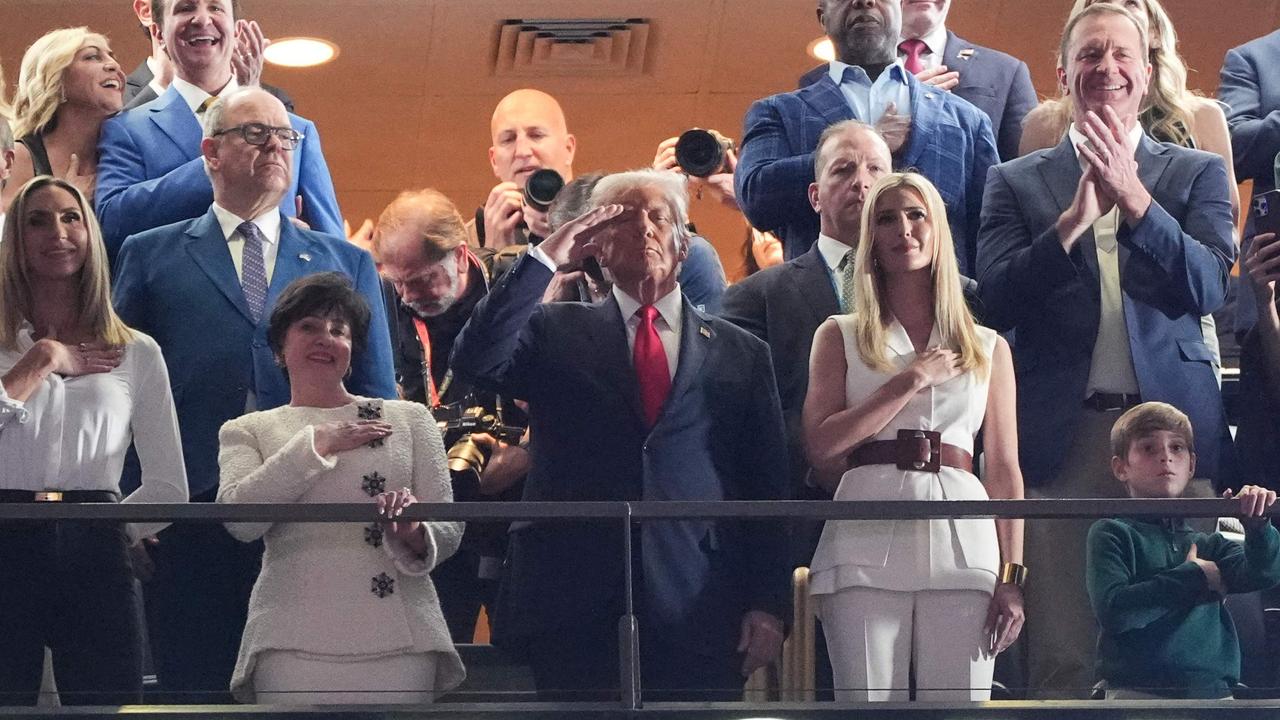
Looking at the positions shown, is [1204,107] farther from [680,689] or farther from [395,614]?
[395,614]

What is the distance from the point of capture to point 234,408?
3.80m

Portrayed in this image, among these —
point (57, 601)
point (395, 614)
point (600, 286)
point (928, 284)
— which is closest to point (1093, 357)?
point (928, 284)

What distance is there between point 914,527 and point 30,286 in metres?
1.58

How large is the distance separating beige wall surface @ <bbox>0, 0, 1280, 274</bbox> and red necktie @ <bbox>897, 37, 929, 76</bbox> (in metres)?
2.56

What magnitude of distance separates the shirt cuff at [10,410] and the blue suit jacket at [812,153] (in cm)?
148

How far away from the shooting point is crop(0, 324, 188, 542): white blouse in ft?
11.7

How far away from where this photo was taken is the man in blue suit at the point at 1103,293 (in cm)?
386

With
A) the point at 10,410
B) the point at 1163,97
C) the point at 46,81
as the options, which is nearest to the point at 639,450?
the point at 10,410

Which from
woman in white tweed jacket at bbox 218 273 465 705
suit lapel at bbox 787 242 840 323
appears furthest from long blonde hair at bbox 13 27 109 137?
suit lapel at bbox 787 242 840 323

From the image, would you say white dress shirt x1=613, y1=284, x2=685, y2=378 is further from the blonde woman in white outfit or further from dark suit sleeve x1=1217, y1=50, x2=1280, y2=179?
dark suit sleeve x1=1217, y1=50, x2=1280, y2=179

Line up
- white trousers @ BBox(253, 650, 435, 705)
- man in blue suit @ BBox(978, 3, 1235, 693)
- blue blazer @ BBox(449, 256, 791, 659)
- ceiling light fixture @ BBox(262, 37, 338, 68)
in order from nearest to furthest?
white trousers @ BBox(253, 650, 435, 705) → blue blazer @ BBox(449, 256, 791, 659) → man in blue suit @ BBox(978, 3, 1235, 693) → ceiling light fixture @ BBox(262, 37, 338, 68)

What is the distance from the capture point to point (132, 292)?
390cm

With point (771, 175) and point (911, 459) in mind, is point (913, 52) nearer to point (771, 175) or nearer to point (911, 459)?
point (771, 175)

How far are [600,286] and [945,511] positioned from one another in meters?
0.98
